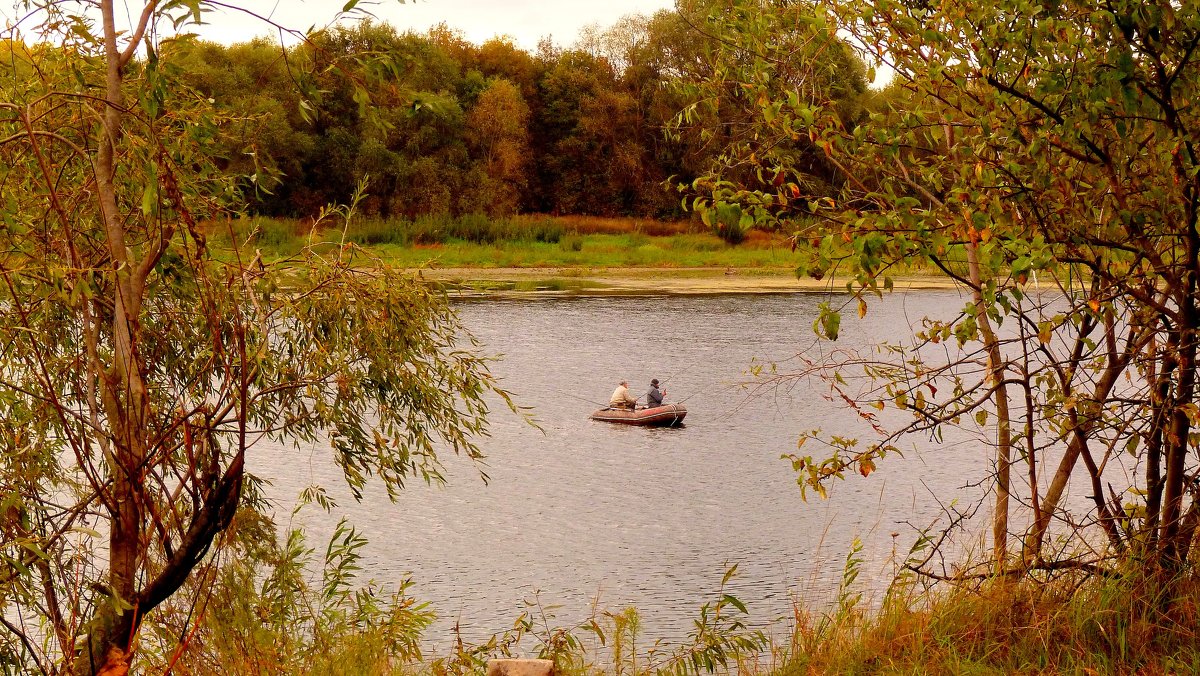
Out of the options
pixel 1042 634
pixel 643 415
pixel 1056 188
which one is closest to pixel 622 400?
pixel 643 415

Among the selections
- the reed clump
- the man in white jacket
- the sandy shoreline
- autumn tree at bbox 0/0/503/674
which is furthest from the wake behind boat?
the sandy shoreline

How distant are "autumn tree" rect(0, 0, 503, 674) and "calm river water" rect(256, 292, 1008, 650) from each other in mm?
2355

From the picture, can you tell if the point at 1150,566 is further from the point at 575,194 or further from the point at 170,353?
the point at 575,194

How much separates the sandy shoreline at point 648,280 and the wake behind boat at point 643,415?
2154cm

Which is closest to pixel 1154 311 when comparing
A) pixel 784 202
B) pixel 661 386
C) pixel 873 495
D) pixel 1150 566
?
pixel 1150 566

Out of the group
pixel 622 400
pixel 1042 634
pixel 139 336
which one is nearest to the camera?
pixel 139 336

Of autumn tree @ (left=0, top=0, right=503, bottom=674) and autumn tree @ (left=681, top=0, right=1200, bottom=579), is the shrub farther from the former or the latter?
autumn tree @ (left=681, top=0, right=1200, bottom=579)

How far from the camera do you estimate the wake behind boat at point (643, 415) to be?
24047 mm

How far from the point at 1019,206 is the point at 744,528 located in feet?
38.0

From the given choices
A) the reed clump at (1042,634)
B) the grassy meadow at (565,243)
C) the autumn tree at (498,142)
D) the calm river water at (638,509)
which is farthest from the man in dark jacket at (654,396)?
the autumn tree at (498,142)

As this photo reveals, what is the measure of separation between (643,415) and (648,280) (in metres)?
28.5

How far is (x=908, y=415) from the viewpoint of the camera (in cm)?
2381

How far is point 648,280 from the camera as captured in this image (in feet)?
172

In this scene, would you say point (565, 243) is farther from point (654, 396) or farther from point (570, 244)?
point (654, 396)
